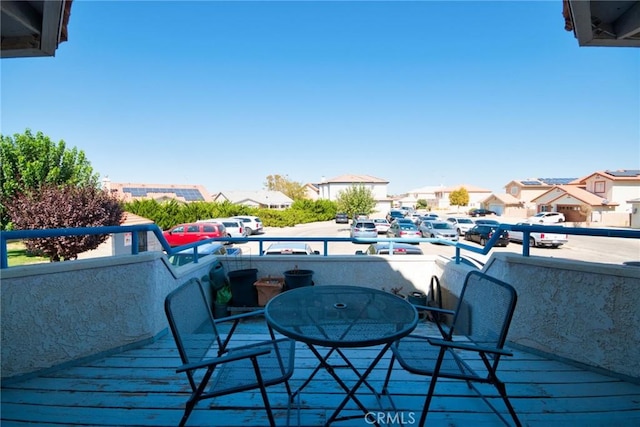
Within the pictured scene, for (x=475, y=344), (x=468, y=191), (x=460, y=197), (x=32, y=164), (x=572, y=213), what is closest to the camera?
(x=475, y=344)

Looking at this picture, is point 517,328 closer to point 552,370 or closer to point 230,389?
point 552,370

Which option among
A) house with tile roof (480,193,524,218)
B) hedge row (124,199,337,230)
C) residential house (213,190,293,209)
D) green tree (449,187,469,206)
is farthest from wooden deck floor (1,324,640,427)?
green tree (449,187,469,206)

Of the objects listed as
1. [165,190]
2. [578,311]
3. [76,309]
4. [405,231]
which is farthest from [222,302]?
[165,190]

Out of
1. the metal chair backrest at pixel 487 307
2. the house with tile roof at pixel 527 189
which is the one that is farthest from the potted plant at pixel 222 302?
the house with tile roof at pixel 527 189

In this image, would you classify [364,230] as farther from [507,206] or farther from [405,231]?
[507,206]

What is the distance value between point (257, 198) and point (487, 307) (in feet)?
155

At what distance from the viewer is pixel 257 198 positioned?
47781 millimetres

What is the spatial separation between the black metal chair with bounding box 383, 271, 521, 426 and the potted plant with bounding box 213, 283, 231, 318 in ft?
9.63

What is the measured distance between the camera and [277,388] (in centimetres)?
211

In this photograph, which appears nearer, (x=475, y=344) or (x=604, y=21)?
(x=475, y=344)

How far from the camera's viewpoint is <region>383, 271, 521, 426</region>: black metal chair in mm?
1495

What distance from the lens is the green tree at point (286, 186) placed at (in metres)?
62.2

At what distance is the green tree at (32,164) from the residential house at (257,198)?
2942 centimetres

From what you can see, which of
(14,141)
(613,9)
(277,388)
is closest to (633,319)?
(613,9)
